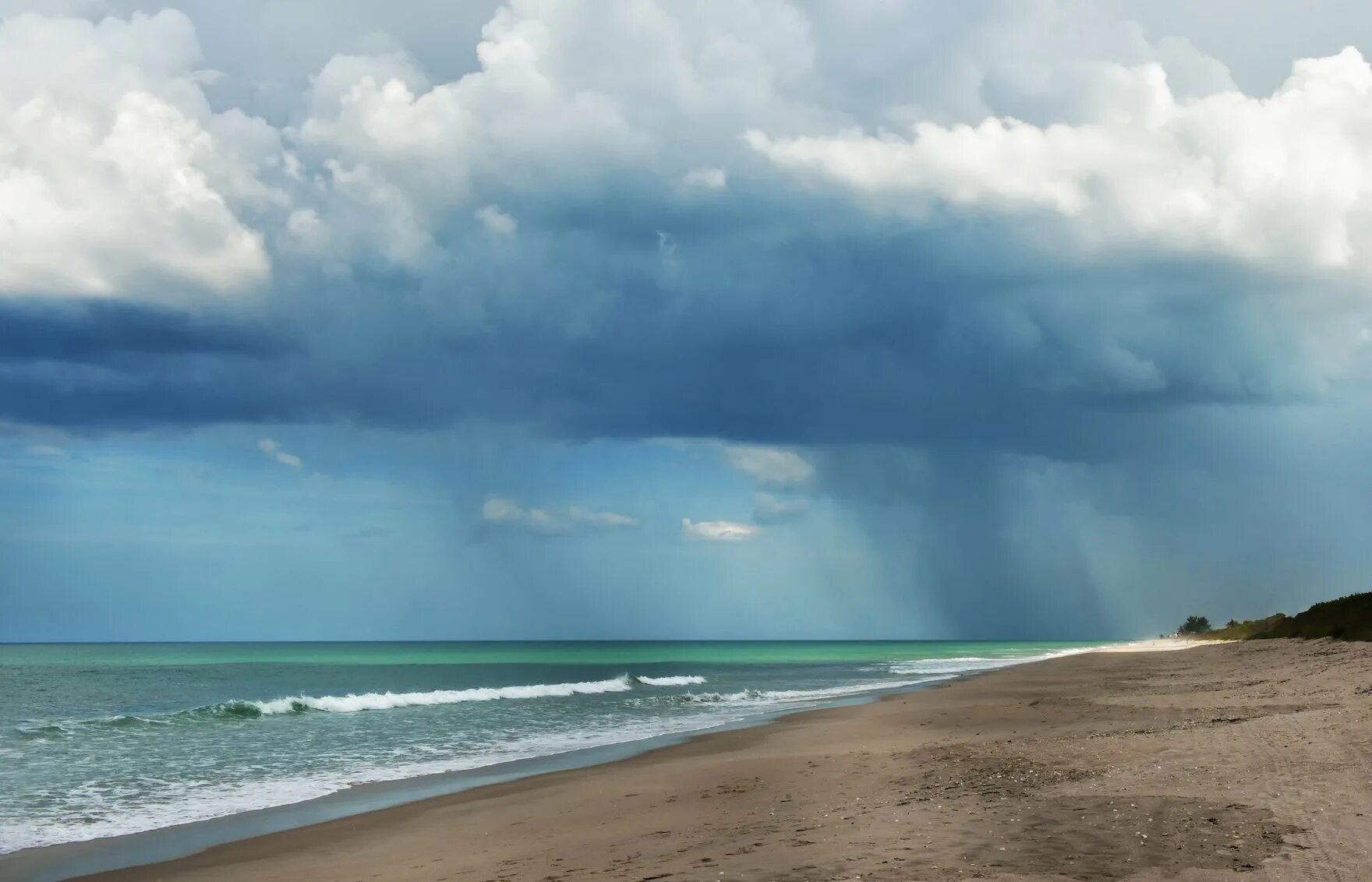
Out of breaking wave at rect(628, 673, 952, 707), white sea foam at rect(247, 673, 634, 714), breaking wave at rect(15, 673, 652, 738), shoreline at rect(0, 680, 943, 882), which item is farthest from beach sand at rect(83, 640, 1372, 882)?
white sea foam at rect(247, 673, 634, 714)

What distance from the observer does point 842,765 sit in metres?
16.9

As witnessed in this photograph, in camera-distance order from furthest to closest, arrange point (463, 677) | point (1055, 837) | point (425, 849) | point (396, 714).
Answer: point (463, 677) → point (396, 714) → point (425, 849) → point (1055, 837)

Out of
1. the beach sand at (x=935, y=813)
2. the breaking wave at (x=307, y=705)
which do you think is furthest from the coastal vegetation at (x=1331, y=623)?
the breaking wave at (x=307, y=705)

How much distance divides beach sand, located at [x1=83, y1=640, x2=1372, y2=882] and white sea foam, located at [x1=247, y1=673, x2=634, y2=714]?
27.7 metres

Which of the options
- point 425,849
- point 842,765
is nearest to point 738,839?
point 425,849

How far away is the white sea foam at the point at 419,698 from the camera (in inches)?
1727

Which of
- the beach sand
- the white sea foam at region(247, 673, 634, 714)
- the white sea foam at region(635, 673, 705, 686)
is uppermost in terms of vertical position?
the beach sand

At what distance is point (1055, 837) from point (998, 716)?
54.6 ft

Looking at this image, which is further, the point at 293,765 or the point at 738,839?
the point at 293,765

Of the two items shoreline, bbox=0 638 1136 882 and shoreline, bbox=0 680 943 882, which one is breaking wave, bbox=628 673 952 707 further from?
shoreline, bbox=0 638 1136 882

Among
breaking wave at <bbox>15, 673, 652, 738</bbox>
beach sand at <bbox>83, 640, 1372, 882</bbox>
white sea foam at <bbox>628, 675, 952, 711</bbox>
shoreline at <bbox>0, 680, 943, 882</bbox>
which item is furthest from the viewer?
white sea foam at <bbox>628, 675, 952, 711</bbox>

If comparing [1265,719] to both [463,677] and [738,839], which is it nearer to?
[738,839]

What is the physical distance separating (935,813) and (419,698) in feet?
144

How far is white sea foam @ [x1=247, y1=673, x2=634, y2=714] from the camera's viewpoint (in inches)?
1727
